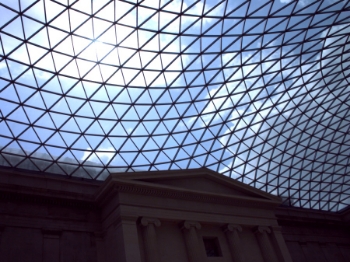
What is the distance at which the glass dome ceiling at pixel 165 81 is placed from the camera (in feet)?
81.5

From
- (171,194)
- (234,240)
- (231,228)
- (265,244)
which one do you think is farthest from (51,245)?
(265,244)

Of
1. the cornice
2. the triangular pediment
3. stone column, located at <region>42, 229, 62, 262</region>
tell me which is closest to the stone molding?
the cornice

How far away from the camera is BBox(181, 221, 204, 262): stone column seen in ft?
89.9

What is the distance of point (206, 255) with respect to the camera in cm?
2934

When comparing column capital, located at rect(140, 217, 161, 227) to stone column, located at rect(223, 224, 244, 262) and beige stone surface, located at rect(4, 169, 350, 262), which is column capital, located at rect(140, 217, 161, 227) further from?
stone column, located at rect(223, 224, 244, 262)

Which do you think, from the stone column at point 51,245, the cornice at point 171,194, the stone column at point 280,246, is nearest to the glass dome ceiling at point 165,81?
the cornice at point 171,194

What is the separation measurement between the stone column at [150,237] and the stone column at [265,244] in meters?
12.8

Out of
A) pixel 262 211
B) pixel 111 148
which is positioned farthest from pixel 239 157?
pixel 111 148

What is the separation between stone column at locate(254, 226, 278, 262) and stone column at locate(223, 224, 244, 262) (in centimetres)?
301

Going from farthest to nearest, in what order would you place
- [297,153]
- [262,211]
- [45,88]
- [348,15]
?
1. [297,153]
2. [262,211]
3. [348,15]
4. [45,88]

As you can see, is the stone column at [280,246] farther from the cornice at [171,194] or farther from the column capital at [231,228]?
the column capital at [231,228]

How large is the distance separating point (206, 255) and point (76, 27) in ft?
74.6

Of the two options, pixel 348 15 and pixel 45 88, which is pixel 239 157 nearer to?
pixel 348 15

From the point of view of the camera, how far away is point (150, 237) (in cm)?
2583
